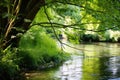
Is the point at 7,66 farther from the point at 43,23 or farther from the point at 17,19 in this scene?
the point at 43,23

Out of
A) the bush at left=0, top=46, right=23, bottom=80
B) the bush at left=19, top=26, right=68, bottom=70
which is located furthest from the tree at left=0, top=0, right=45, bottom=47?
the bush at left=19, top=26, right=68, bottom=70

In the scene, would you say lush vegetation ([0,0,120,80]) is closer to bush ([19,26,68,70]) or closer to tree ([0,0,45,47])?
tree ([0,0,45,47])

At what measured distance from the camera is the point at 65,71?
12.9 metres

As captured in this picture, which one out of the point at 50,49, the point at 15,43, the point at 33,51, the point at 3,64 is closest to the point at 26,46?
the point at 33,51

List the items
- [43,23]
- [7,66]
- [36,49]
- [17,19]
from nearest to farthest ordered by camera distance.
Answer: [17,19], [7,66], [43,23], [36,49]

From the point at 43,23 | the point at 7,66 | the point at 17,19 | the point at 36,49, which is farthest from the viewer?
the point at 36,49

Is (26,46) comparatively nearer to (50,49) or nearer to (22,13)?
(50,49)

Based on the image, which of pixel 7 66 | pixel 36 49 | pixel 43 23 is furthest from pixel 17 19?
pixel 36 49

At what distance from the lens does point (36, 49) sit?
14.5 meters

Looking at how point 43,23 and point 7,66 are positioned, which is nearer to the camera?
point 7,66

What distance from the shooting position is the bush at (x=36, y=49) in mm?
13164

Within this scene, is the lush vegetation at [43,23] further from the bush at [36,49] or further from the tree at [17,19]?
the bush at [36,49]

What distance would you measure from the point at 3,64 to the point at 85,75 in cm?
313

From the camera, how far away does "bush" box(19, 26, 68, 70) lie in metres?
13.2
